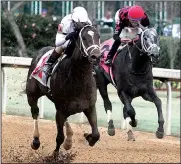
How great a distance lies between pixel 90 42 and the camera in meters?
6.16

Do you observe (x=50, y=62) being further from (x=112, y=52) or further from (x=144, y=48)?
(x=112, y=52)

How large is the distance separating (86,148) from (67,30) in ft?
7.47

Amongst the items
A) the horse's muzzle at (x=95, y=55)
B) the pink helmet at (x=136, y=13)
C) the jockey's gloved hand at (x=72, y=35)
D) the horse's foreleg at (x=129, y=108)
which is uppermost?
the pink helmet at (x=136, y=13)

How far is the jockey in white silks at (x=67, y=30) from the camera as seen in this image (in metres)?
6.64

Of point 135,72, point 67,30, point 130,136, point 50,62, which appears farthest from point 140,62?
point 67,30

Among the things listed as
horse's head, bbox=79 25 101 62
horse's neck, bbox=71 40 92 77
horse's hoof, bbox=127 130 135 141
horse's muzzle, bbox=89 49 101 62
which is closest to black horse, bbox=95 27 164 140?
horse's hoof, bbox=127 130 135 141

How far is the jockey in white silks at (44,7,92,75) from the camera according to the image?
21.8 feet

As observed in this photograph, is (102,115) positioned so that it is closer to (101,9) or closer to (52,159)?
(52,159)

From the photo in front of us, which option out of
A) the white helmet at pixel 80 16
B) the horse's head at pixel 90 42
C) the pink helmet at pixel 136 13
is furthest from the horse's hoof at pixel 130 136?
the horse's head at pixel 90 42

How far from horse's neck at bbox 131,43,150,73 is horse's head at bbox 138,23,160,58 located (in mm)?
189

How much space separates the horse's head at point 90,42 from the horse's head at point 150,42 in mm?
1601

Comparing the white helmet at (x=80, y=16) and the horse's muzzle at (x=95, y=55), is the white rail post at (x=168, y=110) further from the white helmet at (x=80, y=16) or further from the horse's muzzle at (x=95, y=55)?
the horse's muzzle at (x=95, y=55)

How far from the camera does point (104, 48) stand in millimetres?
9508

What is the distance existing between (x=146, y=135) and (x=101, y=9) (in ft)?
30.9
